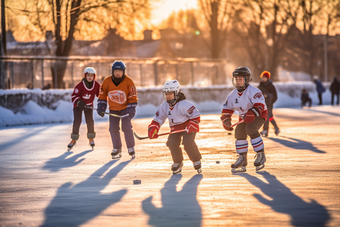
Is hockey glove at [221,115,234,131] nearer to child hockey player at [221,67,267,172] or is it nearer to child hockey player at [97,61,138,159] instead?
child hockey player at [221,67,267,172]

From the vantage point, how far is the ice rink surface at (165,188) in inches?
175

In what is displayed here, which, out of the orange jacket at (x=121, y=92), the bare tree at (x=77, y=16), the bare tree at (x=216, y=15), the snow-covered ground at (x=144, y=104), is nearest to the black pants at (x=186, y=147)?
the orange jacket at (x=121, y=92)

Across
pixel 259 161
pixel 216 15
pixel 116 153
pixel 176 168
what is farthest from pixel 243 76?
pixel 216 15

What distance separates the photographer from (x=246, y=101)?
22.9 ft

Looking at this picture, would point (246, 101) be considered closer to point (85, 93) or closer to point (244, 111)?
point (244, 111)

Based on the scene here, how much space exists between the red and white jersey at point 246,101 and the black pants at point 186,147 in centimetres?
66

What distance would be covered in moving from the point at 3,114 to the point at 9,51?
14.8 meters

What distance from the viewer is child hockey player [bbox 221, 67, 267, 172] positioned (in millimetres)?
6922

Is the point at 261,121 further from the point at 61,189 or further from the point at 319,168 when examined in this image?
the point at 61,189

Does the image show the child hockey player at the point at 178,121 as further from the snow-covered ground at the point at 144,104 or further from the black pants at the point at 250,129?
the snow-covered ground at the point at 144,104

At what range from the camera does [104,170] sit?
7.36m

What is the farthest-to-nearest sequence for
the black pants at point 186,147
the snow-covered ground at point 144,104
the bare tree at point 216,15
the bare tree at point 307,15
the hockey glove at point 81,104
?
the bare tree at point 307,15, the bare tree at point 216,15, the snow-covered ground at point 144,104, the hockey glove at point 81,104, the black pants at point 186,147

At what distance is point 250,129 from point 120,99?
2.84 m

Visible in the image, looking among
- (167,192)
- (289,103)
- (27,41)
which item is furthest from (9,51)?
(167,192)
